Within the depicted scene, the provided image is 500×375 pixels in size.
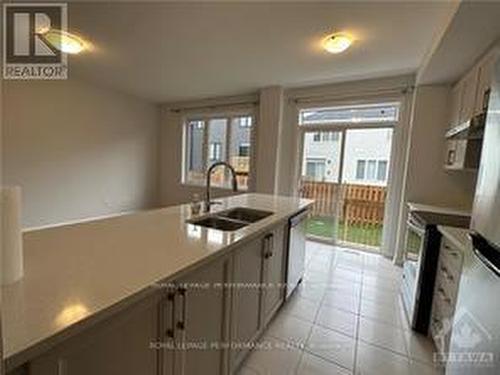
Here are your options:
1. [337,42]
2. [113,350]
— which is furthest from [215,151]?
[113,350]

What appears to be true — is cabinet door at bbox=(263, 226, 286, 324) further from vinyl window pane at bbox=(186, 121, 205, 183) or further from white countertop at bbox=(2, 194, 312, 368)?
vinyl window pane at bbox=(186, 121, 205, 183)

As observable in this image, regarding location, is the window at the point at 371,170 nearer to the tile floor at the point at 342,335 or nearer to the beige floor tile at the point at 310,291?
the tile floor at the point at 342,335

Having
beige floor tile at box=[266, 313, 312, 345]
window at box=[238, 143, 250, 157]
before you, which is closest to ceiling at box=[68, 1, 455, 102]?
window at box=[238, 143, 250, 157]

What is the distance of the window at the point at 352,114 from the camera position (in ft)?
13.4

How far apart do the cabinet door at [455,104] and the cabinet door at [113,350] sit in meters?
3.63

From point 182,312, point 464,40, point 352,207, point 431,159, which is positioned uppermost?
point 464,40

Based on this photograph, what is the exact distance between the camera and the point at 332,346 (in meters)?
2.04

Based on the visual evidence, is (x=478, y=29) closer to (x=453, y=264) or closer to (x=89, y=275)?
(x=453, y=264)

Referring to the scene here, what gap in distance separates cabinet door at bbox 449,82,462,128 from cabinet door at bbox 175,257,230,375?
3.23 meters

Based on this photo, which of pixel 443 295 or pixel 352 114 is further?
pixel 352 114

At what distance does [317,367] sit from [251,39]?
306 cm

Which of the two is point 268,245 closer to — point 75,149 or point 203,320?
point 203,320

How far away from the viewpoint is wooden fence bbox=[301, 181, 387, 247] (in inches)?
182

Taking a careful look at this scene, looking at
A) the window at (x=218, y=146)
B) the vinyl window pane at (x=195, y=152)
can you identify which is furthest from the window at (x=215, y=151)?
the vinyl window pane at (x=195, y=152)
